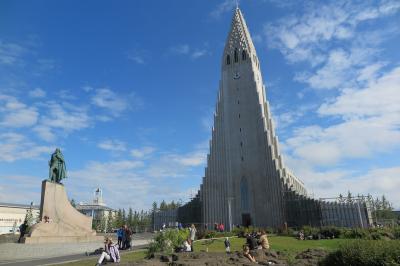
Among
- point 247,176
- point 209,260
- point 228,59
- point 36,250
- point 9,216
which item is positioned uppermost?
point 228,59

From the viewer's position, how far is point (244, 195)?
5378 cm

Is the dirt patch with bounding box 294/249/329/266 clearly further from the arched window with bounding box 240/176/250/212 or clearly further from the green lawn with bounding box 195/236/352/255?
the arched window with bounding box 240/176/250/212

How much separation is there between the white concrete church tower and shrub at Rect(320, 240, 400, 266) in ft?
130

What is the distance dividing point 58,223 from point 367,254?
21779 millimetres

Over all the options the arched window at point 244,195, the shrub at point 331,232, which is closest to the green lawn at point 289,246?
the shrub at point 331,232

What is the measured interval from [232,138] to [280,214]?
14893mm

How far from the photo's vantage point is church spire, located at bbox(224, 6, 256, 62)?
62594 mm

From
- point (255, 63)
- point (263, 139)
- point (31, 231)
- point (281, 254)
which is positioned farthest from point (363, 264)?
point (255, 63)

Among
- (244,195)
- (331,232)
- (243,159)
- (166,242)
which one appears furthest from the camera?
(243,159)

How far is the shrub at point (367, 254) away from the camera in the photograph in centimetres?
909

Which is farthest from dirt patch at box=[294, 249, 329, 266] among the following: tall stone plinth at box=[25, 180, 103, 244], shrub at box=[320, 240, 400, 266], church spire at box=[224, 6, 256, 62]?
church spire at box=[224, 6, 256, 62]

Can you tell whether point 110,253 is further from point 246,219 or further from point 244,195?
point 244,195

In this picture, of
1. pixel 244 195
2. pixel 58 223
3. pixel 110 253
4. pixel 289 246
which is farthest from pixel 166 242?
pixel 244 195

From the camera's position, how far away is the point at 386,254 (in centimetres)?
919
